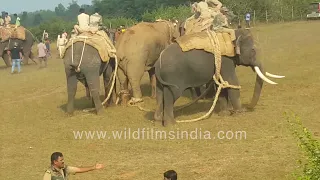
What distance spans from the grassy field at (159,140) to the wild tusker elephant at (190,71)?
0.36 m

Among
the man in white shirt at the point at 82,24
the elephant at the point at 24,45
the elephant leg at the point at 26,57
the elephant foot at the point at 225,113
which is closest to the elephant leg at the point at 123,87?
the man in white shirt at the point at 82,24

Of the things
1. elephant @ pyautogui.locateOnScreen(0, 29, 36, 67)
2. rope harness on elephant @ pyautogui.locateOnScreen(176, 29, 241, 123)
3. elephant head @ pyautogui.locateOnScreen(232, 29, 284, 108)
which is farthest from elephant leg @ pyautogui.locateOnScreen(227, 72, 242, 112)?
elephant @ pyautogui.locateOnScreen(0, 29, 36, 67)

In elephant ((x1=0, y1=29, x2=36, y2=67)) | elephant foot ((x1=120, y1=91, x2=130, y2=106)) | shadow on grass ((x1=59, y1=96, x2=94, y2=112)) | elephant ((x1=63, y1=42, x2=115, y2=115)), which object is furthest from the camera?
elephant ((x1=0, y1=29, x2=36, y2=67))

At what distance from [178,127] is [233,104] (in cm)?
133

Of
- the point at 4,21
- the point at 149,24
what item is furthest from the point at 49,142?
the point at 4,21

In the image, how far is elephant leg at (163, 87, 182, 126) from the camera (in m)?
12.2

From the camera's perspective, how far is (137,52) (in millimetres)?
14281

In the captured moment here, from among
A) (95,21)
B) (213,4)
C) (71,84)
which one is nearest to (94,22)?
(95,21)

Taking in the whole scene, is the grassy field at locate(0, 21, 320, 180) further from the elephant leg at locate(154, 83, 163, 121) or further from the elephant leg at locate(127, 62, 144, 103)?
the elephant leg at locate(127, 62, 144, 103)

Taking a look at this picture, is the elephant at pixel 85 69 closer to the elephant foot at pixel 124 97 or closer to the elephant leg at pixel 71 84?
the elephant leg at pixel 71 84

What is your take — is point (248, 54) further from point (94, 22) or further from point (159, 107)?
point (94, 22)

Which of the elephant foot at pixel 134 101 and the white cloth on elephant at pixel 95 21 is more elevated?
the white cloth on elephant at pixel 95 21

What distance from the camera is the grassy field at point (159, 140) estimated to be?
9.30 meters

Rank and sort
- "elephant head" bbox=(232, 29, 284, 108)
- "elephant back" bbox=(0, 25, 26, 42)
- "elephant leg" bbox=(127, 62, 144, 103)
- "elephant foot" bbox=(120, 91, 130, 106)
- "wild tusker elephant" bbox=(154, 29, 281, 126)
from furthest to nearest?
"elephant back" bbox=(0, 25, 26, 42), "elephant foot" bbox=(120, 91, 130, 106), "elephant leg" bbox=(127, 62, 144, 103), "elephant head" bbox=(232, 29, 284, 108), "wild tusker elephant" bbox=(154, 29, 281, 126)
